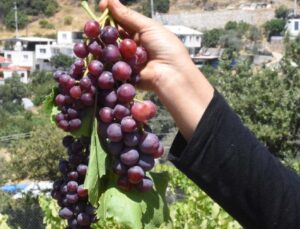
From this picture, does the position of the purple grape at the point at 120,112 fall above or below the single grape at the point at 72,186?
above

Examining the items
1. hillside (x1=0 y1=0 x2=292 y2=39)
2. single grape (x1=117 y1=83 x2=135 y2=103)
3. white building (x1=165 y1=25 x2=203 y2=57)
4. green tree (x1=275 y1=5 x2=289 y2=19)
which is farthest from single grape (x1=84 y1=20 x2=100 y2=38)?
green tree (x1=275 y1=5 x2=289 y2=19)

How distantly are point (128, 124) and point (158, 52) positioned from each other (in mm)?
205

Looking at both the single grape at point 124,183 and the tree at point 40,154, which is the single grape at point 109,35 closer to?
the single grape at point 124,183

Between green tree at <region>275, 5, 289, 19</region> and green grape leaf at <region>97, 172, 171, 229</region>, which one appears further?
green tree at <region>275, 5, 289, 19</region>

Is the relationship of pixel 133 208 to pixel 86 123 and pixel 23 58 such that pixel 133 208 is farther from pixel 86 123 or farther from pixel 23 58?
pixel 23 58

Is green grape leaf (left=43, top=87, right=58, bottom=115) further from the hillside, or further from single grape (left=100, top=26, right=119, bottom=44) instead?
the hillside

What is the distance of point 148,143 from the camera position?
3.57ft

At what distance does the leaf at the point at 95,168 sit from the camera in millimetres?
1101

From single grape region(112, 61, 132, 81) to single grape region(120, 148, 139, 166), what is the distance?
13 centimetres

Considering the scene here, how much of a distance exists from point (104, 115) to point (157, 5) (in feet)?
234

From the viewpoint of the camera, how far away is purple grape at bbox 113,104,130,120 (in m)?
1.07

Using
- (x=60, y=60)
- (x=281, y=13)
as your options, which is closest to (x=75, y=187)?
(x=60, y=60)

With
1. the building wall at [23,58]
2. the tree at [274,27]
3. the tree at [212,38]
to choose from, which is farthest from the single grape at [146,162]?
the tree at [274,27]

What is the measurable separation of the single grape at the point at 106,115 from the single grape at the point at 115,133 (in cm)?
2
